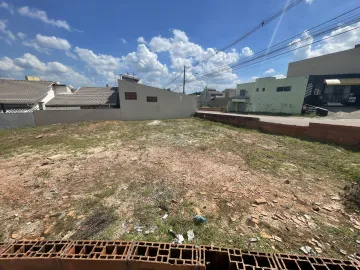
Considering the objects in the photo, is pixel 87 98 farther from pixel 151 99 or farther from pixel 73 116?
pixel 151 99

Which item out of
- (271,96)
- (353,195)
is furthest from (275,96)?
(353,195)

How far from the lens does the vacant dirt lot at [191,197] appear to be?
223 cm

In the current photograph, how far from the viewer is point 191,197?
10.1 ft

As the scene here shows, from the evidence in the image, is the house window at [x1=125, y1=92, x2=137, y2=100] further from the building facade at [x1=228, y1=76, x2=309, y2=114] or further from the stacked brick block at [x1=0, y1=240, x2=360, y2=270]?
the building facade at [x1=228, y1=76, x2=309, y2=114]

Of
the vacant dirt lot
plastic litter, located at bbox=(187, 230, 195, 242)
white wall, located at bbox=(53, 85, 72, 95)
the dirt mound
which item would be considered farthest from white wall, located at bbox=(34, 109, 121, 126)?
the dirt mound

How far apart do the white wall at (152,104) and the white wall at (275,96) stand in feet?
35.4

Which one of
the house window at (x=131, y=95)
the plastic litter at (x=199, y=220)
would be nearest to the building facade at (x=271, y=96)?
the house window at (x=131, y=95)

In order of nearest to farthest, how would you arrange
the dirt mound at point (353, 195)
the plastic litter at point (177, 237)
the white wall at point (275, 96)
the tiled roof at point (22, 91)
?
the plastic litter at point (177, 237)
the dirt mound at point (353, 195)
the tiled roof at point (22, 91)
the white wall at point (275, 96)

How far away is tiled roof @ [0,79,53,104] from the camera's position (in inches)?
568

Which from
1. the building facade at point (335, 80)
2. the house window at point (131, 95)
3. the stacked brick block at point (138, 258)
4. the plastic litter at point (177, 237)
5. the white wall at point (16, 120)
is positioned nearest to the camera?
the stacked brick block at point (138, 258)

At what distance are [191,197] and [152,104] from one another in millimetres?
14300

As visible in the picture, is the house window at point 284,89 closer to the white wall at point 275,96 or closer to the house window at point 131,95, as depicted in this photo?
the white wall at point 275,96

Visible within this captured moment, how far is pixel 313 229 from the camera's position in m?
2.28

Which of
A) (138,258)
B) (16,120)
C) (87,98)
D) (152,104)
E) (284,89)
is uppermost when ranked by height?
(284,89)
